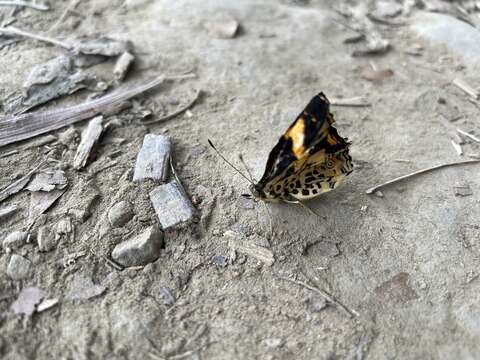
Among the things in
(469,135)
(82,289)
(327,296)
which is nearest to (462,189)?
(469,135)

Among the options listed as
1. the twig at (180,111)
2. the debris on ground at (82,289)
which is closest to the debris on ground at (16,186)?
the debris on ground at (82,289)

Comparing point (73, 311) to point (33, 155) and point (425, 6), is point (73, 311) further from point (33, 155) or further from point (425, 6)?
point (425, 6)

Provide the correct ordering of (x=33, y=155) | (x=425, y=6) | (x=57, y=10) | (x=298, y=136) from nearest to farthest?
(x=298, y=136) → (x=33, y=155) → (x=57, y=10) → (x=425, y=6)

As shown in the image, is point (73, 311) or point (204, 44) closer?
point (73, 311)

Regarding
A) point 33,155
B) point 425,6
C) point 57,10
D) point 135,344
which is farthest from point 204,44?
point 135,344

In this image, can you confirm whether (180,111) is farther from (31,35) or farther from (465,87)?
(465,87)
